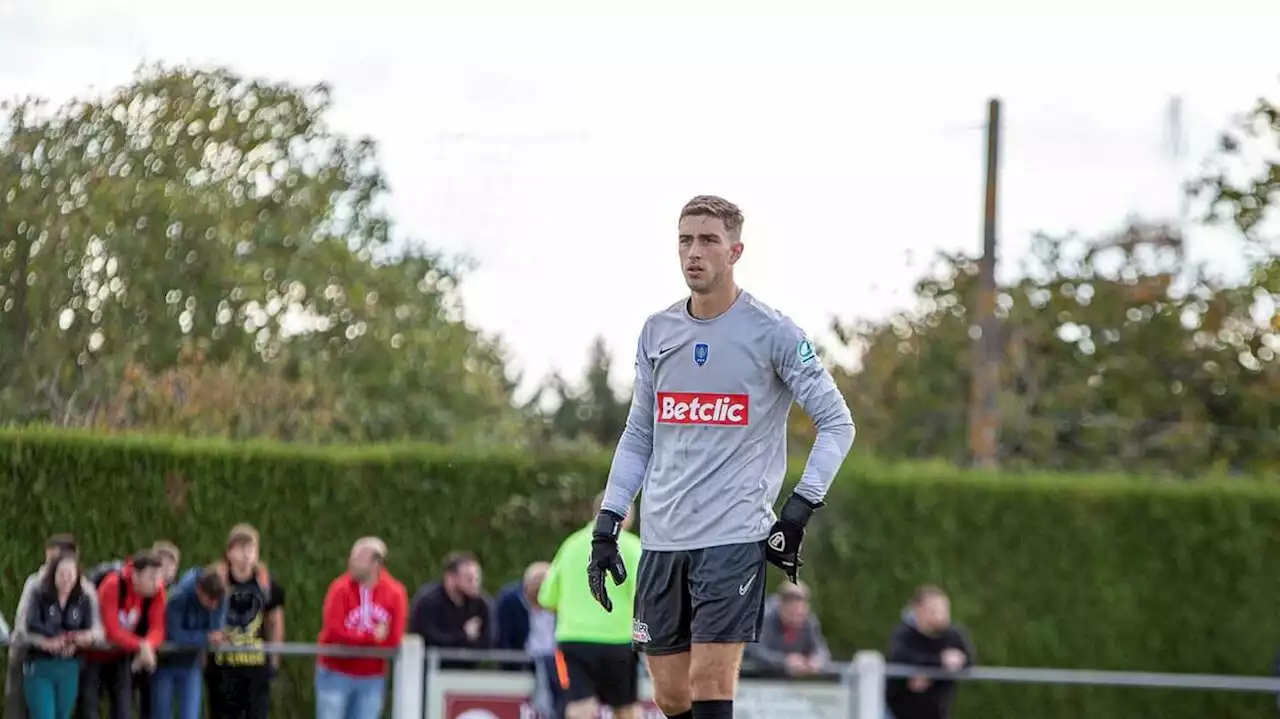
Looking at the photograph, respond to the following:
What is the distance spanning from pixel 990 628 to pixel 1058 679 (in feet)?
12.8

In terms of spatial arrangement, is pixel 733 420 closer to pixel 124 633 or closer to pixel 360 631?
pixel 124 633

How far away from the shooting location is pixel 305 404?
1243 inches

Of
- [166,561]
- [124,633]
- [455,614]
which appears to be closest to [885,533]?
[455,614]

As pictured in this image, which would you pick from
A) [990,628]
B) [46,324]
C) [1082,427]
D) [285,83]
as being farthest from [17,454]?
[1082,427]

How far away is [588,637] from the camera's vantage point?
Result: 11.2 metres

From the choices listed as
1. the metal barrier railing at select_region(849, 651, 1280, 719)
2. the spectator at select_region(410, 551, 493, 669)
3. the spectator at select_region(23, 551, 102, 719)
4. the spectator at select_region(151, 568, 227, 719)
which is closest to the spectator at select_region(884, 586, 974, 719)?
the metal barrier railing at select_region(849, 651, 1280, 719)

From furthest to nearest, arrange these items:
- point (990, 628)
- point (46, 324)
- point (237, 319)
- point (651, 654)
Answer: point (237, 319)
point (46, 324)
point (990, 628)
point (651, 654)

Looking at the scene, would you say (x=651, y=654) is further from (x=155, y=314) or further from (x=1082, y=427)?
(x=1082, y=427)

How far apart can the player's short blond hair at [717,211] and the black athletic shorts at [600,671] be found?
17.5 ft

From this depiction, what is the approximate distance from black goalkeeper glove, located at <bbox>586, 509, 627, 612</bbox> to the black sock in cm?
46

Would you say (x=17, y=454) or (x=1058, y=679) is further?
(x=17, y=454)

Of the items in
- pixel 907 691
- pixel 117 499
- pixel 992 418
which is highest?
pixel 992 418

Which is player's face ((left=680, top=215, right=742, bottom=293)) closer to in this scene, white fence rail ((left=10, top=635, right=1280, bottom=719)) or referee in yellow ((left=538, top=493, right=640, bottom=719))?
referee in yellow ((left=538, top=493, right=640, bottom=719))

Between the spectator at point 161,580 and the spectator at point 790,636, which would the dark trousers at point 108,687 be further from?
the spectator at point 790,636
